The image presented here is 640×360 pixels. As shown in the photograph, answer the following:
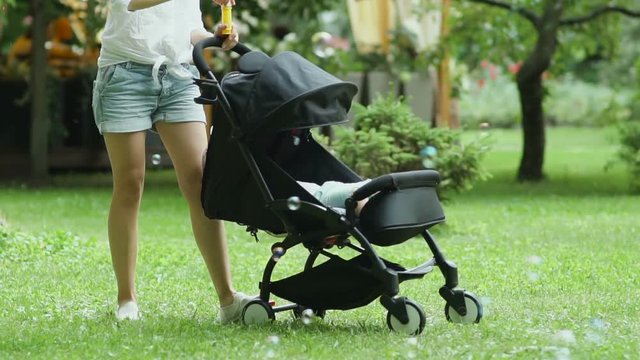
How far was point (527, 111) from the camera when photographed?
616 inches

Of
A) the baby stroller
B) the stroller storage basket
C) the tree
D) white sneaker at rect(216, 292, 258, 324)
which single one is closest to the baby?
the baby stroller

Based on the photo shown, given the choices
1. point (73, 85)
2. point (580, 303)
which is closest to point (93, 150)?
point (73, 85)

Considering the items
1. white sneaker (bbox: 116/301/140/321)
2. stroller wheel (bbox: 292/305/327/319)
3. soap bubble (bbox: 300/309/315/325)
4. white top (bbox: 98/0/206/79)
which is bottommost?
white sneaker (bbox: 116/301/140/321)

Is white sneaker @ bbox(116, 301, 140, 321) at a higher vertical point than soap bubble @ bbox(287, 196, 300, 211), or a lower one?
lower

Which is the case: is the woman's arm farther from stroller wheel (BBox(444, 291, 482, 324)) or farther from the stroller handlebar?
stroller wheel (BBox(444, 291, 482, 324))

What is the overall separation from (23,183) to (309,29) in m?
A: 4.05

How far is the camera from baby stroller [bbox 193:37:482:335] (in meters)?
4.99

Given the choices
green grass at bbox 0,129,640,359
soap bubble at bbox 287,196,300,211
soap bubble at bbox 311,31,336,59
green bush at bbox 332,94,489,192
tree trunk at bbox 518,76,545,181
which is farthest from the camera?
tree trunk at bbox 518,76,545,181

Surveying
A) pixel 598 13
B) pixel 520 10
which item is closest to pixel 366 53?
pixel 520 10

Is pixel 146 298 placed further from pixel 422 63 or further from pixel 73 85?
pixel 73 85

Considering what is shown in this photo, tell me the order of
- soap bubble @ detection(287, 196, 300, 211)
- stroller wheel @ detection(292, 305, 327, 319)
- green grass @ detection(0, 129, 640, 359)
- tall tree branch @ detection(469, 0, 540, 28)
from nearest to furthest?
green grass @ detection(0, 129, 640, 359), soap bubble @ detection(287, 196, 300, 211), stroller wheel @ detection(292, 305, 327, 319), tall tree branch @ detection(469, 0, 540, 28)

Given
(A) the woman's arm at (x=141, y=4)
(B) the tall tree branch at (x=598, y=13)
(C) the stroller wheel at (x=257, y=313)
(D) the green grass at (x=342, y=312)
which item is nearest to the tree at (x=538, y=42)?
(B) the tall tree branch at (x=598, y=13)

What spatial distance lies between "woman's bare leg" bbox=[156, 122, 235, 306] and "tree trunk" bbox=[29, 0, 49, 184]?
9.92 meters

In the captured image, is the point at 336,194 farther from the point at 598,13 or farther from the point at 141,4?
the point at 598,13
